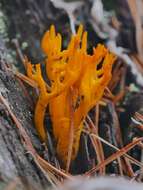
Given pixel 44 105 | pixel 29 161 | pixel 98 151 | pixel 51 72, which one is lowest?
pixel 98 151

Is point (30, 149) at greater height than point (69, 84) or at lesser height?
lesser

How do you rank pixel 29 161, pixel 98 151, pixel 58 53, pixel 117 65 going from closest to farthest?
pixel 29 161 < pixel 58 53 < pixel 98 151 < pixel 117 65

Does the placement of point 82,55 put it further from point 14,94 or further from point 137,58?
point 137,58

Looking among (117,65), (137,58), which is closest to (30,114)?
(117,65)

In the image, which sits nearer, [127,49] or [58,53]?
[58,53]

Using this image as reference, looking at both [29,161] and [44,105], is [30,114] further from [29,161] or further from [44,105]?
[29,161]

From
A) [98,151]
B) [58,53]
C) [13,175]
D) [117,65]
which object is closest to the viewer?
[13,175]

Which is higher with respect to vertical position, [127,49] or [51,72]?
[51,72]
